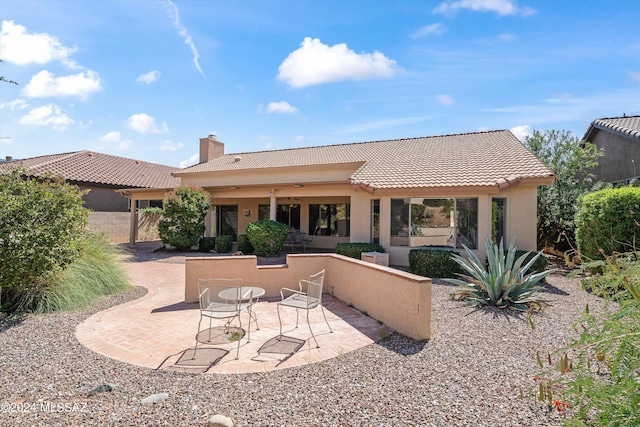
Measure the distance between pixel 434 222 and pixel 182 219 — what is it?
41.1 ft

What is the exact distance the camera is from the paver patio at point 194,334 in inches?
206

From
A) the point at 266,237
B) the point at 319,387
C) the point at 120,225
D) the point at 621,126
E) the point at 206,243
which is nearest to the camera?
the point at 319,387

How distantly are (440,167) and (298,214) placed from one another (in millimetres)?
9636

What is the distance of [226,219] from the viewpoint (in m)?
22.8

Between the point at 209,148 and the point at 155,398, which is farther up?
the point at 209,148

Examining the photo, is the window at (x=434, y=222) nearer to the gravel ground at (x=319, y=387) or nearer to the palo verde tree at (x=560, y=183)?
the palo verde tree at (x=560, y=183)

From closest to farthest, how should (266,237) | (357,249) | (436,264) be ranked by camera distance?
(436,264) → (357,249) → (266,237)

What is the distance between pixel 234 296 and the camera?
21.4 ft

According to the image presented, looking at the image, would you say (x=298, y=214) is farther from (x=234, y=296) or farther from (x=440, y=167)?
(x=234, y=296)

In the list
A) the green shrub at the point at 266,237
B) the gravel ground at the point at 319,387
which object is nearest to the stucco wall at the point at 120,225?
the green shrub at the point at 266,237

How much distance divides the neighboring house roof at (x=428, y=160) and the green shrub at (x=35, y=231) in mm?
10075

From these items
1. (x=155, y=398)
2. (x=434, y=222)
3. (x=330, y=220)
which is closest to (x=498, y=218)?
(x=434, y=222)

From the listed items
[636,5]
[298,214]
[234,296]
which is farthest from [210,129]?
[636,5]

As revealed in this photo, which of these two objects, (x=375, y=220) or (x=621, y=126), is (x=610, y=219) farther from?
(x=621, y=126)
